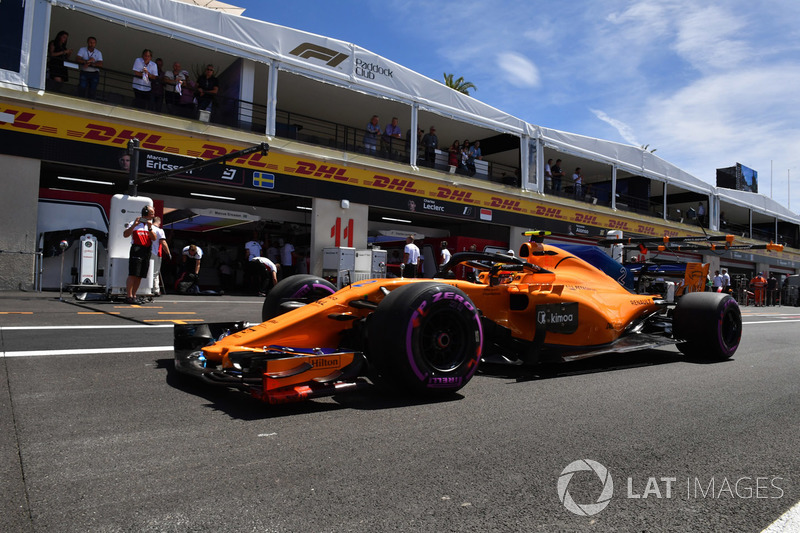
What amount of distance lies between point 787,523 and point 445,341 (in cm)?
203

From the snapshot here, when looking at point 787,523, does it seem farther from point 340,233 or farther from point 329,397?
point 340,233

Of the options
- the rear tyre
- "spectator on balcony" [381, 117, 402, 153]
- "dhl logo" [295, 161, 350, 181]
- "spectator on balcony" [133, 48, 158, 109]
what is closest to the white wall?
"spectator on balcony" [133, 48, 158, 109]

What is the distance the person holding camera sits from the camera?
8781mm

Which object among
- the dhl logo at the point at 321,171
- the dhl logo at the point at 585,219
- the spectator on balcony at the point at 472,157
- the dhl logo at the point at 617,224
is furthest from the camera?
the dhl logo at the point at 617,224

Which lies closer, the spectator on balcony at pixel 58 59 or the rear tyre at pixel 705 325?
the rear tyre at pixel 705 325

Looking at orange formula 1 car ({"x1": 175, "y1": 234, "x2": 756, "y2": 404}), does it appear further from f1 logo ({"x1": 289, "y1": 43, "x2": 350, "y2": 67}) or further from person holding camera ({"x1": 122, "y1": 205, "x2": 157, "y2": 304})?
f1 logo ({"x1": 289, "y1": 43, "x2": 350, "y2": 67})

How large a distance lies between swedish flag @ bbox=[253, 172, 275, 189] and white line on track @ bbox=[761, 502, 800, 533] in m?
14.7

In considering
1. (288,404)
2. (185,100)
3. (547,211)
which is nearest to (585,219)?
(547,211)

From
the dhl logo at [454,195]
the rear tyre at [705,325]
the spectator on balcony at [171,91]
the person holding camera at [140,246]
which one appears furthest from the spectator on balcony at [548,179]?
the rear tyre at [705,325]

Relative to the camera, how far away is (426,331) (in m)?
3.50

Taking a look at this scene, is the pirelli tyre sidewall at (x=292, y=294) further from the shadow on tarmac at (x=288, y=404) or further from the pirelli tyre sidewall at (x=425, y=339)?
the pirelli tyre sidewall at (x=425, y=339)

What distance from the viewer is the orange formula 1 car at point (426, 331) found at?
314cm

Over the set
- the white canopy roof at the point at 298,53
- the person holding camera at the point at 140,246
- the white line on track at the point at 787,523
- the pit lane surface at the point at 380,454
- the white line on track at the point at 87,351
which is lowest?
the white line on track at the point at 787,523

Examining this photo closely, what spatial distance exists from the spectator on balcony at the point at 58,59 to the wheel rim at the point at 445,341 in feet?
42.2
